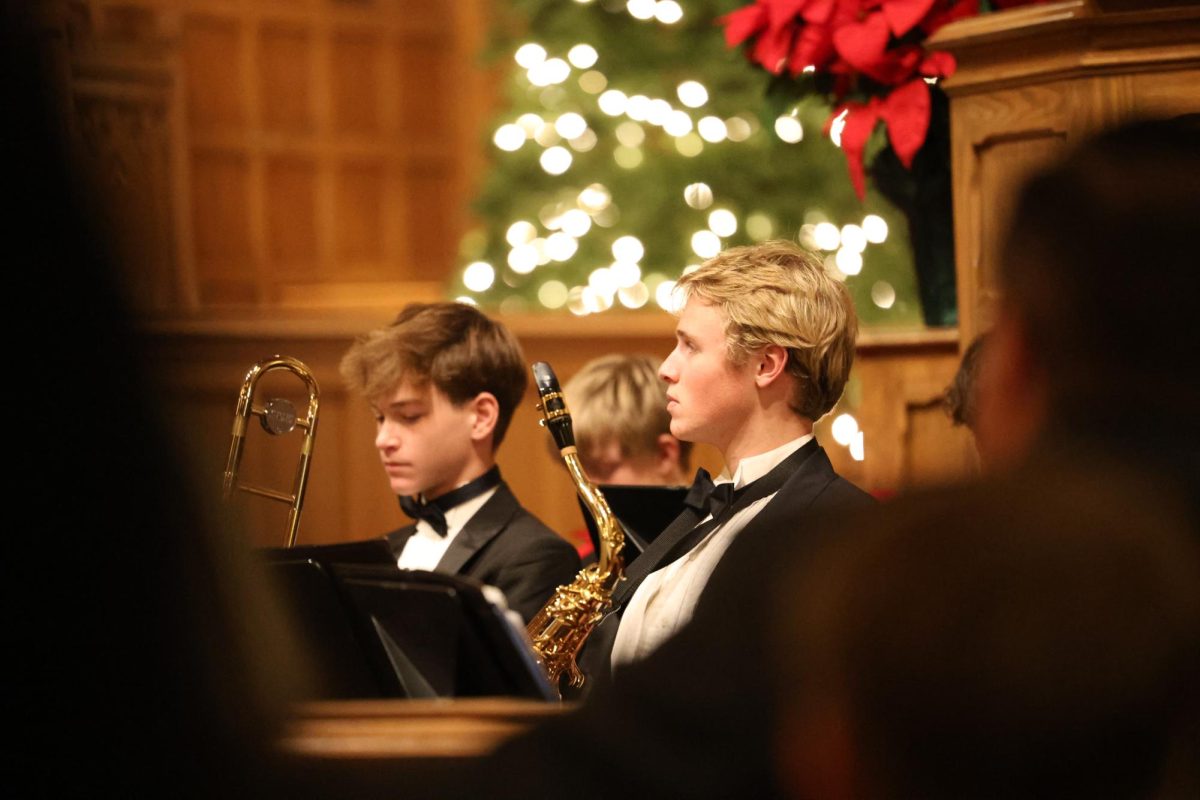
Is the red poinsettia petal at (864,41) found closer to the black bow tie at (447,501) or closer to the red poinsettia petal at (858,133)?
the red poinsettia petal at (858,133)

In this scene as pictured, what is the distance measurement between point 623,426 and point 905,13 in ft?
3.68

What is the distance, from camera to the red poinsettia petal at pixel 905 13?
3.40 meters

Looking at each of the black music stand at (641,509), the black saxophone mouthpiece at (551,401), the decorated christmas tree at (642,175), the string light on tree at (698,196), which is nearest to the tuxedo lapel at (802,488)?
the black music stand at (641,509)

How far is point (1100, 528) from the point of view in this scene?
2.46ft

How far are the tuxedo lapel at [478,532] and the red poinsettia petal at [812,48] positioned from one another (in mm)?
1254

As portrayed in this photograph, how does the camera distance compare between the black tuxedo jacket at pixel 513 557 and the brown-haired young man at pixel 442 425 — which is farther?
the brown-haired young man at pixel 442 425

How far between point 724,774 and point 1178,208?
405 millimetres

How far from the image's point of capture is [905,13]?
341 centimetres

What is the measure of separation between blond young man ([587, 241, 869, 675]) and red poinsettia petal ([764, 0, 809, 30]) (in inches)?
42.7

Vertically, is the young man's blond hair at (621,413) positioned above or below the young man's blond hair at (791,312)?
below

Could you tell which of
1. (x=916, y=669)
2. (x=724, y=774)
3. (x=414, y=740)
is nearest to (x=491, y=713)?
(x=414, y=740)

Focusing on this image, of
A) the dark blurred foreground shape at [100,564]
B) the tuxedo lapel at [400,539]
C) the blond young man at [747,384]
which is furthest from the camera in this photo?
the tuxedo lapel at [400,539]

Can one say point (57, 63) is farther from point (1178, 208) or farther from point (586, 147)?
point (586, 147)

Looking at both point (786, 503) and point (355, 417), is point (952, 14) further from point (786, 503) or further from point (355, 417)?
point (355, 417)
